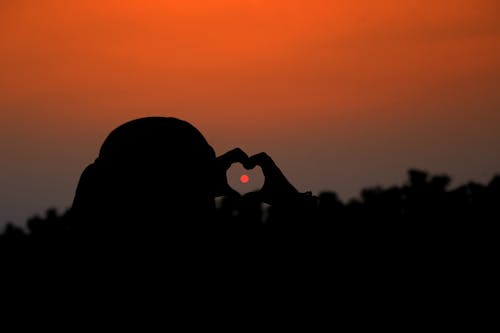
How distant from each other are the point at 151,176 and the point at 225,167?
0.55m

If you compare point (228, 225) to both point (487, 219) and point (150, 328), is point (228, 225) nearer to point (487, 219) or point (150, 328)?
point (150, 328)

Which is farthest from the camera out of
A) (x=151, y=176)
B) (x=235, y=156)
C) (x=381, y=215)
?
(x=381, y=215)

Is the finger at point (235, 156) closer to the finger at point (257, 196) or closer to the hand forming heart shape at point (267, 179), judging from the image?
the hand forming heart shape at point (267, 179)

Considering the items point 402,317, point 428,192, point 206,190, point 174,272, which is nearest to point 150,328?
point 174,272

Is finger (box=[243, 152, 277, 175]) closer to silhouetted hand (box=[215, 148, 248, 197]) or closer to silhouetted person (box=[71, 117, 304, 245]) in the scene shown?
silhouetted person (box=[71, 117, 304, 245])

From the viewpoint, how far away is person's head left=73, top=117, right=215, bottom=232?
30.0ft

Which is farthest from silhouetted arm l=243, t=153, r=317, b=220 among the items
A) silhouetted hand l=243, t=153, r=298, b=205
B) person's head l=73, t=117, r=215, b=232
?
person's head l=73, t=117, r=215, b=232

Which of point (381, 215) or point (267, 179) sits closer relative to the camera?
point (267, 179)

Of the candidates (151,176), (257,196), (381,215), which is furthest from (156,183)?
(381,215)

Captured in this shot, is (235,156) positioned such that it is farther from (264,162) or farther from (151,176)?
(151,176)

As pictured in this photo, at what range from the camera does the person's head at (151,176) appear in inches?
360

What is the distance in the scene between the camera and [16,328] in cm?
1112

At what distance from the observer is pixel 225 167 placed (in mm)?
9234

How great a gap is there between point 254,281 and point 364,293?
114 centimetres
